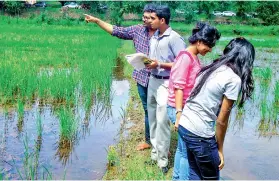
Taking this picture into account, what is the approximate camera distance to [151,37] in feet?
13.1

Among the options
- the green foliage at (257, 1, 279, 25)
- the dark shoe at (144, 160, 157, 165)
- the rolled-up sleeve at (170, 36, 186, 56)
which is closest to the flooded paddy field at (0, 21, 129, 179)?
the dark shoe at (144, 160, 157, 165)

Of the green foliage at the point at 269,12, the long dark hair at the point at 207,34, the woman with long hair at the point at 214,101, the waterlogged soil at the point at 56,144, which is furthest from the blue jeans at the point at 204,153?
the green foliage at the point at 269,12

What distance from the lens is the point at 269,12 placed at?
110 feet

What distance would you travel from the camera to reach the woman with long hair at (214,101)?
7.70 ft

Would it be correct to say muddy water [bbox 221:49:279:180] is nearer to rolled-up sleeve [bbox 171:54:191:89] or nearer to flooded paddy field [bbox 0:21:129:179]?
flooded paddy field [bbox 0:21:129:179]

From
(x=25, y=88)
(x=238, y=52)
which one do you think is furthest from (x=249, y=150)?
(x=25, y=88)

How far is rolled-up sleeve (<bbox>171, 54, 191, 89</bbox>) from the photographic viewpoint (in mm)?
2801

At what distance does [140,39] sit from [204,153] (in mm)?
1963

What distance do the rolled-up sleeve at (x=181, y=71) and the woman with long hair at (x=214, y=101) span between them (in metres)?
0.30

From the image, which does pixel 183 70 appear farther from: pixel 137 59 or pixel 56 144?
pixel 56 144

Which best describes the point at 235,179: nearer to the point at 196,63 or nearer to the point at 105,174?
the point at 105,174

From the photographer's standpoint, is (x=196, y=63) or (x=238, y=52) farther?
(x=196, y=63)

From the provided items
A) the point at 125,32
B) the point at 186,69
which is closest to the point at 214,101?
the point at 186,69

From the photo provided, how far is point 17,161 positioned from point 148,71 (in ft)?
4.78
